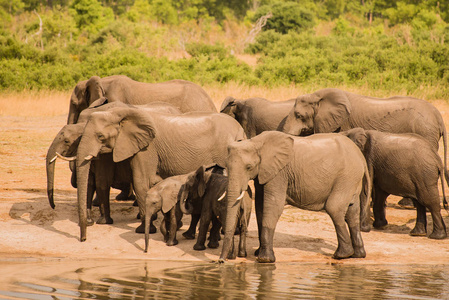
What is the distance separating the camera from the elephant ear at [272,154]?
312 inches

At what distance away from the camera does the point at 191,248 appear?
337 inches

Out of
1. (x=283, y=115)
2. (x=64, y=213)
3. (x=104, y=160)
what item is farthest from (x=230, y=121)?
(x=283, y=115)

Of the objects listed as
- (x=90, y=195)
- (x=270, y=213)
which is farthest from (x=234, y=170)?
(x=90, y=195)

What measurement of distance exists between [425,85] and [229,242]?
1742 cm

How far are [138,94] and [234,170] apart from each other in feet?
19.7

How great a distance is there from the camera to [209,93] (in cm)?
2205

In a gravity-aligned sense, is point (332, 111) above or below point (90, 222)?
above

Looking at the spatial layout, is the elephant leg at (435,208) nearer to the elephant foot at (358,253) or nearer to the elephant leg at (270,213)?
the elephant foot at (358,253)

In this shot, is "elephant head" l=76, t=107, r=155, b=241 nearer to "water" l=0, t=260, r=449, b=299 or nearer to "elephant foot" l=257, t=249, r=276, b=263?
"water" l=0, t=260, r=449, b=299

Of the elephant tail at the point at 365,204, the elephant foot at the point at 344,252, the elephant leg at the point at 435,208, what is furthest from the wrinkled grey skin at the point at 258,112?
the elephant foot at the point at 344,252

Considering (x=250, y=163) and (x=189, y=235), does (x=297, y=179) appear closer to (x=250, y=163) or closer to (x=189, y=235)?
(x=250, y=163)

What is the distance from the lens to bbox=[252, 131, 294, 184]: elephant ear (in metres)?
7.93

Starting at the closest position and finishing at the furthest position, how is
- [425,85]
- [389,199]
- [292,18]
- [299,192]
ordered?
[299,192] → [389,199] → [425,85] → [292,18]

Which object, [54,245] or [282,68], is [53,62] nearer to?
[282,68]
